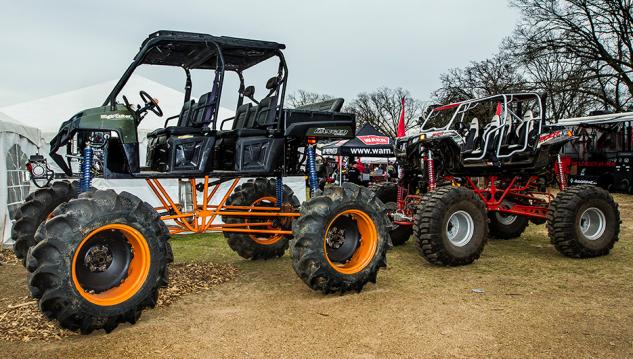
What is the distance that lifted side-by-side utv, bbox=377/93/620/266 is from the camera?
6.64 meters

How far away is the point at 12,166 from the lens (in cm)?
890

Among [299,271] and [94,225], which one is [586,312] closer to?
[299,271]

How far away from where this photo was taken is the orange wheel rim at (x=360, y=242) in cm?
541

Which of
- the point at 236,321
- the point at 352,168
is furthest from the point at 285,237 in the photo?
the point at 352,168

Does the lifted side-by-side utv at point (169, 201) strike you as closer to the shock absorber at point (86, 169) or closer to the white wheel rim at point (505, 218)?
Result: the shock absorber at point (86, 169)

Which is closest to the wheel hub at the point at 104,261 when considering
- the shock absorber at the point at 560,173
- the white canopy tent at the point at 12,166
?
the white canopy tent at the point at 12,166

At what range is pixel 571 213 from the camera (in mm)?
6930

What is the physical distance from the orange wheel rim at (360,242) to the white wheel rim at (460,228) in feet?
5.72

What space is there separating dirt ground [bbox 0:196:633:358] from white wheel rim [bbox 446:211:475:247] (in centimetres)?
46

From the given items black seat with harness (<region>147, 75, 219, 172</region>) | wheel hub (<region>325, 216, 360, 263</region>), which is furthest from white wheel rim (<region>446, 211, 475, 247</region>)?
black seat with harness (<region>147, 75, 219, 172</region>)

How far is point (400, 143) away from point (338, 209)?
10.2ft

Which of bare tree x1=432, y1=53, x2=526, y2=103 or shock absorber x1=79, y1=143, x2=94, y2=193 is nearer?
shock absorber x1=79, y1=143, x2=94, y2=193

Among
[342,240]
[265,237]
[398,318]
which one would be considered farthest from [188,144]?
[398,318]

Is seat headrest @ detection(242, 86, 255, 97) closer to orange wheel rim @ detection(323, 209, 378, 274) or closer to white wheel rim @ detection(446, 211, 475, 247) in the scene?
orange wheel rim @ detection(323, 209, 378, 274)
